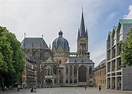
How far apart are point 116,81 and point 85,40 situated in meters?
110

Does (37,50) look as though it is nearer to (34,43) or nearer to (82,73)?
(34,43)

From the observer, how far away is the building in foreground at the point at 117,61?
7356 cm

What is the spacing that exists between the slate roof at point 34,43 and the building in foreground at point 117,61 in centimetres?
6985

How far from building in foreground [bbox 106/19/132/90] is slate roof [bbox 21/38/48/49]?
69852mm

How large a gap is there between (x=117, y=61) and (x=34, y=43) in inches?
3512

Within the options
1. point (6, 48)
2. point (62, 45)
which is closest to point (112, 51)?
point (6, 48)

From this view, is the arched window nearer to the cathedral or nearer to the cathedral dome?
the cathedral

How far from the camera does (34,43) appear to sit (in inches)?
6506

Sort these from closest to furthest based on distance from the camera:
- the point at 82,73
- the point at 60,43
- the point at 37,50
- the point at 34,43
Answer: the point at 37,50
the point at 82,73
the point at 34,43
the point at 60,43

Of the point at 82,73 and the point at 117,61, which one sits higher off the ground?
the point at 117,61

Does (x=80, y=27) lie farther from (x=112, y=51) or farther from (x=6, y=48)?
(x=6, y=48)

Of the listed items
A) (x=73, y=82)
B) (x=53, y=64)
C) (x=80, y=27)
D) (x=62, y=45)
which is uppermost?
(x=80, y=27)

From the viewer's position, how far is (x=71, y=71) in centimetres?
16050

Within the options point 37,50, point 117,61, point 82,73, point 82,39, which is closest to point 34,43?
point 37,50
